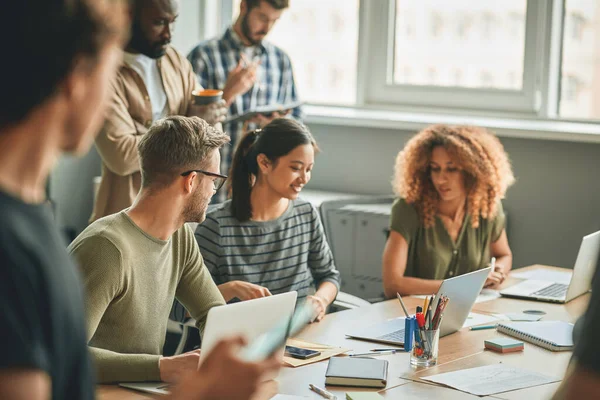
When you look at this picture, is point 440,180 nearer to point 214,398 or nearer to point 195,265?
point 195,265

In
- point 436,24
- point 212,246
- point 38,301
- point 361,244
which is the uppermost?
point 436,24

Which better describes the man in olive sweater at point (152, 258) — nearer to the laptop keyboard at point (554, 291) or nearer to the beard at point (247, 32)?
the laptop keyboard at point (554, 291)

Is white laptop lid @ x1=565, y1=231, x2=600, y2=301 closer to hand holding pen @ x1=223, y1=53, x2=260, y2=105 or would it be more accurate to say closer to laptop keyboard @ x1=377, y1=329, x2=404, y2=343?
laptop keyboard @ x1=377, y1=329, x2=404, y2=343

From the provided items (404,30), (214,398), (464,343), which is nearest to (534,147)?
(404,30)

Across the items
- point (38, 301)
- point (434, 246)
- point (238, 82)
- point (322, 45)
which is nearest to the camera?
point (38, 301)

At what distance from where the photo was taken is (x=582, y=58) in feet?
13.8

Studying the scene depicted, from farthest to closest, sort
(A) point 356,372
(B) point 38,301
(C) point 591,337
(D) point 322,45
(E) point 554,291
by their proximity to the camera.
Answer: (D) point 322,45
(E) point 554,291
(A) point 356,372
(C) point 591,337
(B) point 38,301

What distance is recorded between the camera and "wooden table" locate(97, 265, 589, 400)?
194cm

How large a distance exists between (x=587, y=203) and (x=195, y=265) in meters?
2.30

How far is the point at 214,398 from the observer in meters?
0.96

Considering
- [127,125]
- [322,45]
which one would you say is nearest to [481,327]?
[127,125]

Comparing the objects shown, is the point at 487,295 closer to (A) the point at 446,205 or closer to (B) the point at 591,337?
(A) the point at 446,205

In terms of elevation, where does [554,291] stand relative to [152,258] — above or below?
below

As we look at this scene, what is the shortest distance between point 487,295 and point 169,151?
1.34 meters
